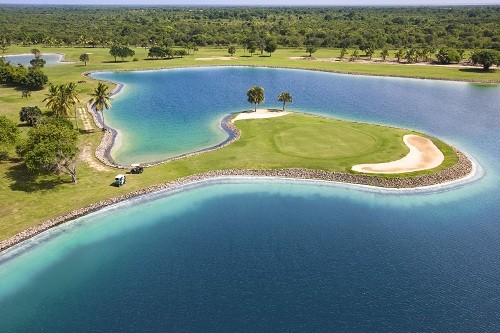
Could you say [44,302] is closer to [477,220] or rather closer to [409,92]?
[477,220]

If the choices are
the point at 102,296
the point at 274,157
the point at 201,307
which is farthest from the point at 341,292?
the point at 274,157

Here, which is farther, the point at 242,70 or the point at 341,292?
the point at 242,70

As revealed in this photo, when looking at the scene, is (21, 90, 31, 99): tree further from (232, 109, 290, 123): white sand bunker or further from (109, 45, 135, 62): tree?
(109, 45, 135, 62): tree

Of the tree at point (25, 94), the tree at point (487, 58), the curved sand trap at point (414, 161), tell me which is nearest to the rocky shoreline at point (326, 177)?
the curved sand trap at point (414, 161)

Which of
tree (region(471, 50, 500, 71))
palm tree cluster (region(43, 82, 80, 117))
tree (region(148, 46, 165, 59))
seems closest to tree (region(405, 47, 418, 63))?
tree (region(471, 50, 500, 71))

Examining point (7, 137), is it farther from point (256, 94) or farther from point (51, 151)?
point (256, 94)
